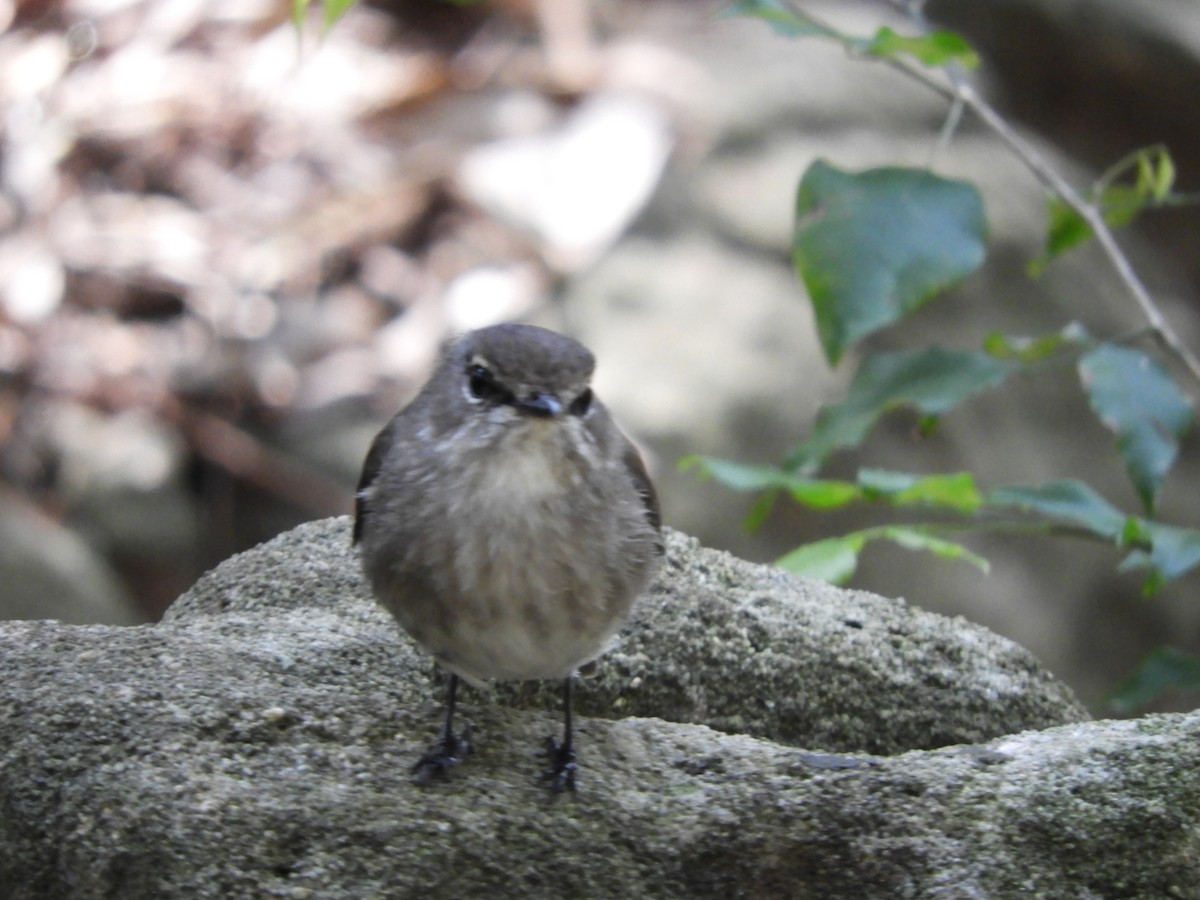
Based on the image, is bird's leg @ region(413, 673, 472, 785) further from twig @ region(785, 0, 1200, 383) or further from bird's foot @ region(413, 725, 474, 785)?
twig @ region(785, 0, 1200, 383)

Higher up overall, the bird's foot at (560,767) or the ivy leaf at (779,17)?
the ivy leaf at (779,17)

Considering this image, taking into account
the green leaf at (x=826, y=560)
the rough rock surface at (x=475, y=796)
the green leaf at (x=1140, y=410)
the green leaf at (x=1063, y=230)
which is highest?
the green leaf at (x=1063, y=230)

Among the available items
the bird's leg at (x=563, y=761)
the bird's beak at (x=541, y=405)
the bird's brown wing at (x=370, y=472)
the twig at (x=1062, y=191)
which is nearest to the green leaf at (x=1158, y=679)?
the twig at (x=1062, y=191)

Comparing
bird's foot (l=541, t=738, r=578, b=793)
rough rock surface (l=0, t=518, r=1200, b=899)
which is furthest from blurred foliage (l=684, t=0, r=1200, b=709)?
bird's foot (l=541, t=738, r=578, b=793)

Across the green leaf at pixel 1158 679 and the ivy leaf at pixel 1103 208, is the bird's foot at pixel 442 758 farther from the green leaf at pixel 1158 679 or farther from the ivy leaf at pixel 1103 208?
the ivy leaf at pixel 1103 208

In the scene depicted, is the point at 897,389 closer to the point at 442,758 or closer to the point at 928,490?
the point at 928,490
